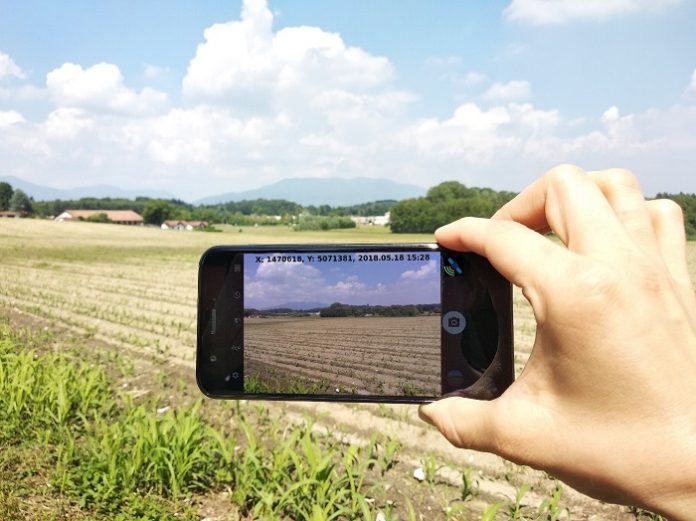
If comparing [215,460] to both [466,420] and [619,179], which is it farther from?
[619,179]

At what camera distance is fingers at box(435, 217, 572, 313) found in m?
1.21

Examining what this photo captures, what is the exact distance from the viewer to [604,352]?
3.77ft

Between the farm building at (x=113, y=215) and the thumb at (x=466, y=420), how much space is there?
87.3 m

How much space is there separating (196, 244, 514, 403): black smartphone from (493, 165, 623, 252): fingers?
40 cm

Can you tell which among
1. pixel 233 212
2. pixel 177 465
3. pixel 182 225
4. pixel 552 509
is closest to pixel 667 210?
pixel 552 509

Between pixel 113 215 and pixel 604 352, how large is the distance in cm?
9086

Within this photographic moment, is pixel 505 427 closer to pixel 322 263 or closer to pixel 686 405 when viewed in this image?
pixel 686 405

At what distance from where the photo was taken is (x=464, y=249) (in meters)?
1.59

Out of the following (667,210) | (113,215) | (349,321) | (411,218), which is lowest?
(349,321)

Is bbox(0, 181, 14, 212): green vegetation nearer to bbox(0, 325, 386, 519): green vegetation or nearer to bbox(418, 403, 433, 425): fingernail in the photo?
bbox(0, 325, 386, 519): green vegetation

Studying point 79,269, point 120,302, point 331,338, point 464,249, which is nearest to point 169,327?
point 120,302

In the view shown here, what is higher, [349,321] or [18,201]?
[18,201]

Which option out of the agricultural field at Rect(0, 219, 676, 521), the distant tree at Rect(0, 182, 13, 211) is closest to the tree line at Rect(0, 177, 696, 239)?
the distant tree at Rect(0, 182, 13, 211)

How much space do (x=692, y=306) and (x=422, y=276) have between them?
28.9 inches
